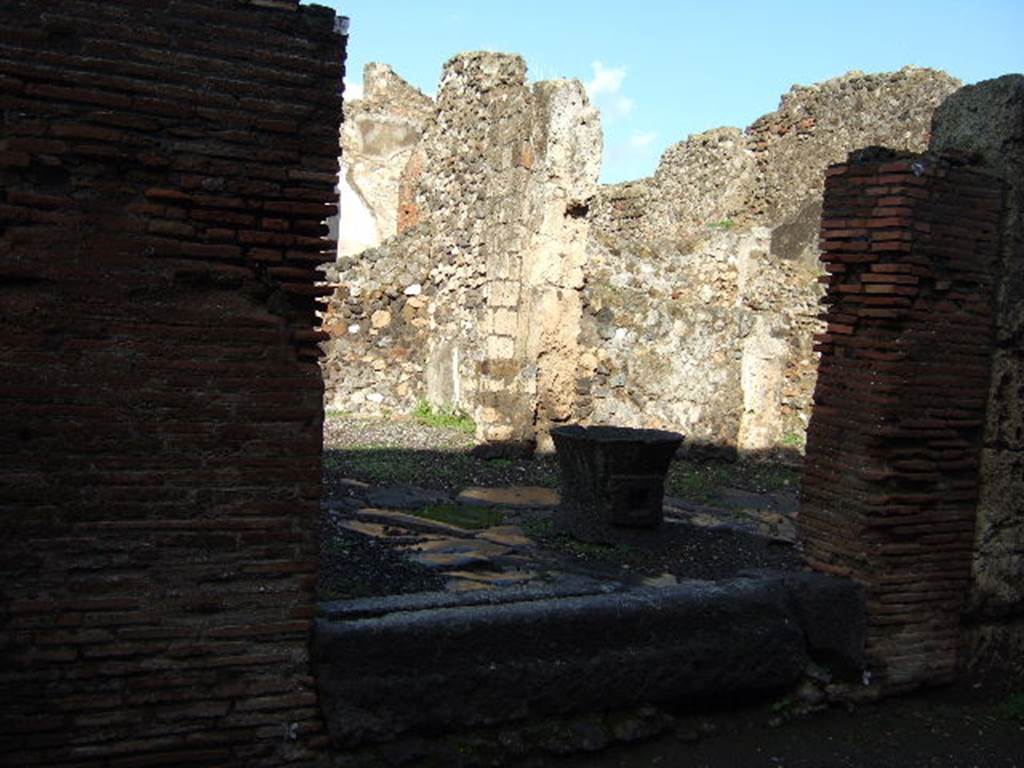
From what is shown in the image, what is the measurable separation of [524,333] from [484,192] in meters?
1.90

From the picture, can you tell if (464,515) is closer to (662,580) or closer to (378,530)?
(378,530)

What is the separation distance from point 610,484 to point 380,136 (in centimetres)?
1759

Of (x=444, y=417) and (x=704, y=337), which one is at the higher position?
(x=704, y=337)

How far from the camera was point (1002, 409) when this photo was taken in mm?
5055

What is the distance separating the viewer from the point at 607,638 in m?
4.18

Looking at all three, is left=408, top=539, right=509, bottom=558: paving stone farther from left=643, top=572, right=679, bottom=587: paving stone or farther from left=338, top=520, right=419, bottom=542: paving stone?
left=643, top=572, right=679, bottom=587: paving stone

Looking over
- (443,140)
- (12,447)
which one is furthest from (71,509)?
(443,140)

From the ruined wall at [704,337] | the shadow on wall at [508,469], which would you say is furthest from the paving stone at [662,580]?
the ruined wall at [704,337]

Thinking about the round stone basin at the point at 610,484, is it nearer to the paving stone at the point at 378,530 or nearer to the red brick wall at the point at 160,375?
the paving stone at the point at 378,530

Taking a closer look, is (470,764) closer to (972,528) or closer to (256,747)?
(256,747)

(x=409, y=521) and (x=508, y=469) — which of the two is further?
(x=508, y=469)

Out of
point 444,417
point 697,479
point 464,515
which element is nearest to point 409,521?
point 464,515

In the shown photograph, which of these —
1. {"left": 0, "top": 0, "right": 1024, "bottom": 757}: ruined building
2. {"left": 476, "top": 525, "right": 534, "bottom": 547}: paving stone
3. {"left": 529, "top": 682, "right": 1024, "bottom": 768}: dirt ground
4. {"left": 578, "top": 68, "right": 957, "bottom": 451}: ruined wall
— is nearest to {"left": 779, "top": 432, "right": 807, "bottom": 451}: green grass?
{"left": 578, "top": 68, "right": 957, "bottom": 451}: ruined wall

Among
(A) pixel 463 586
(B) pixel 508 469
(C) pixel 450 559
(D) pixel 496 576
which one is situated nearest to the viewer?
(A) pixel 463 586
